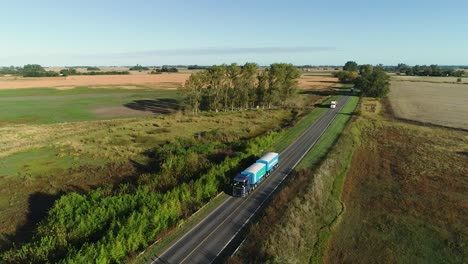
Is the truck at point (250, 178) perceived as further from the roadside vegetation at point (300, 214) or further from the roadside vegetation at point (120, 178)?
the roadside vegetation at point (300, 214)

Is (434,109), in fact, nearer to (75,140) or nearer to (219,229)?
(219,229)

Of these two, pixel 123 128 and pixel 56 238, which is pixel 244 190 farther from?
pixel 123 128

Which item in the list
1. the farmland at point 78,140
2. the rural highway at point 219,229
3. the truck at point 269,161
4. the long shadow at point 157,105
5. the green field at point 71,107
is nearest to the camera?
the rural highway at point 219,229

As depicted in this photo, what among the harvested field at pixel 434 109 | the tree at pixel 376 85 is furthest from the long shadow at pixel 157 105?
the tree at pixel 376 85

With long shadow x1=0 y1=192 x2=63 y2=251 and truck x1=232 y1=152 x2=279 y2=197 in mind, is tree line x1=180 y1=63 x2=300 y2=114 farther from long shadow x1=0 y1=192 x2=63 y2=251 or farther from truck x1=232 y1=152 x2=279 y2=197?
long shadow x1=0 y1=192 x2=63 y2=251

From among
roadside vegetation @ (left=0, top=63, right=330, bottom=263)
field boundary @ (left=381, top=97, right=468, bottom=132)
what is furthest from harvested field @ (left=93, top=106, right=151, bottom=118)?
field boundary @ (left=381, top=97, right=468, bottom=132)

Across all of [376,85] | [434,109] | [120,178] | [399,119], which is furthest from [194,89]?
[434,109]
